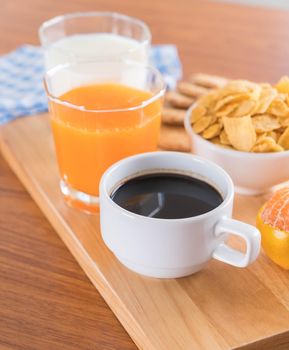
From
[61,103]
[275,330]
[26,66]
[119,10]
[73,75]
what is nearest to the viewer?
[275,330]

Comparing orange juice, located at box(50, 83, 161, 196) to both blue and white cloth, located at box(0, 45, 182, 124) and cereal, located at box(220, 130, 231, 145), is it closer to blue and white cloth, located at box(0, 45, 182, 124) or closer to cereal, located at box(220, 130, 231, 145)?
cereal, located at box(220, 130, 231, 145)

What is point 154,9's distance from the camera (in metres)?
1.70

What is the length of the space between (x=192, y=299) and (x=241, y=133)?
26 cm

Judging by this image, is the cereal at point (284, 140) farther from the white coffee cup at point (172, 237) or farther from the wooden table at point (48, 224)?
the wooden table at point (48, 224)

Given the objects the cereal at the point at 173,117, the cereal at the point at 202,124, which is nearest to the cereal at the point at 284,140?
the cereal at the point at 202,124

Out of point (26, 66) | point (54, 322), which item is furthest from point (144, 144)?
point (26, 66)

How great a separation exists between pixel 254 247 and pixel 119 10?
3.29 feet

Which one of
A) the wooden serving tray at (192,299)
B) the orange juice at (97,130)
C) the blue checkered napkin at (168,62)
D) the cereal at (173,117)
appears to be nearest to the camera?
the wooden serving tray at (192,299)

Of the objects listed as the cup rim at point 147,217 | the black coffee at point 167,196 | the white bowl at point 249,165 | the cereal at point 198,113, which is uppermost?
the cup rim at point 147,217

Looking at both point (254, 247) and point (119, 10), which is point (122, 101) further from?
point (119, 10)

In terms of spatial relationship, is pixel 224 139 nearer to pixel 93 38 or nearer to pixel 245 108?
pixel 245 108

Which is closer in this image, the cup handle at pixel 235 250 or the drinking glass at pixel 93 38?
the cup handle at pixel 235 250

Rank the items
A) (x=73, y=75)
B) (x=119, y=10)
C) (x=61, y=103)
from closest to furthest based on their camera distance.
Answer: (x=61, y=103)
(x=73, y=75)
(x=119, y=10)

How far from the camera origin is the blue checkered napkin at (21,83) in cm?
126
